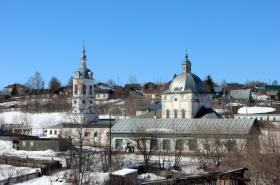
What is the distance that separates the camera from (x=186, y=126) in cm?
4016

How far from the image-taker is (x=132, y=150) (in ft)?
132

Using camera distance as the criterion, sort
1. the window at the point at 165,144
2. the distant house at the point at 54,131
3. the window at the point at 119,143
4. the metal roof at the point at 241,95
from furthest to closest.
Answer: the metal roof at the point at 241,95
the distant house at the point at 54,131
the window at the point at 119,143
the window at the point at 165,144

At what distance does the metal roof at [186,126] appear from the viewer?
37188 mm

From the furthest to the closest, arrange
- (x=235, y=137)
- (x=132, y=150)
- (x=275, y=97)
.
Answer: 1. (x=275, y=97)
2. (x=132, y=150)
3. (x=235, y=137)

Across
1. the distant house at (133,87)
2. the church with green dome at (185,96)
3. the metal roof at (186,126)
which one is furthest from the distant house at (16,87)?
the metal roof at (186,126)

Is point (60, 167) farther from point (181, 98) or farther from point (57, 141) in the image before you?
point (181, 98)

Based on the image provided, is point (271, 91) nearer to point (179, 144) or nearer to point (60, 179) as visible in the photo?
point (179, 144)

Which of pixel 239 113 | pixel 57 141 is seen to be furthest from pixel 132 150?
pixel 239 113

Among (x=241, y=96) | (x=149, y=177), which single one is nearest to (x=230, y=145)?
(x=149, y=177)

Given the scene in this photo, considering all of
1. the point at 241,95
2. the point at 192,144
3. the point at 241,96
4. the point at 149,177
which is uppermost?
the point at 241,95

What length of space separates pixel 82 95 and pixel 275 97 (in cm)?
4942

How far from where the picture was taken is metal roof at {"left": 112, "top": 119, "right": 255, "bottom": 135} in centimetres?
3719

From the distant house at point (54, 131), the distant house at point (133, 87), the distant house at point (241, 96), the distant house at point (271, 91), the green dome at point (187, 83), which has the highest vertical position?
the distant house at point (133, 87)

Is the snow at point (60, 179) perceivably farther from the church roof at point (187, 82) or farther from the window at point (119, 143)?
the church roof at point (187, 82)
